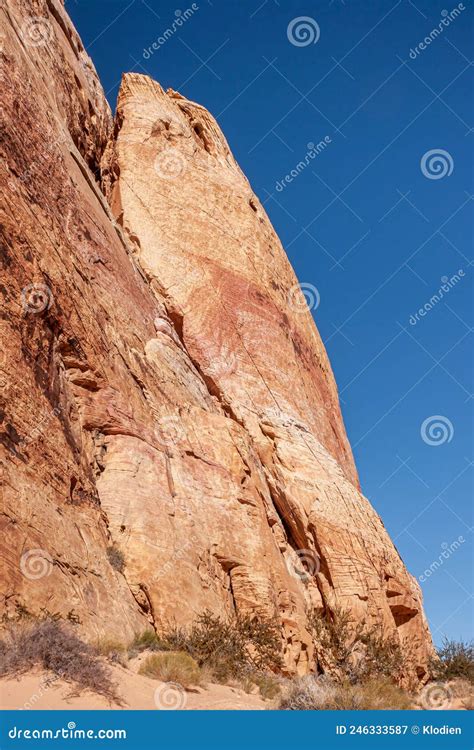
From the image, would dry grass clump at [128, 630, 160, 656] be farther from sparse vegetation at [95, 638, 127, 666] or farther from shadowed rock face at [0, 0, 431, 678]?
sparse vegetation at [95, 638, 127, 666]

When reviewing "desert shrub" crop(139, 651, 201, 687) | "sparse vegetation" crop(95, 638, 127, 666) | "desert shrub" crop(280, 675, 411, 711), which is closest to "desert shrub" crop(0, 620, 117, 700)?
"sparse vegetation" crop(95, 638, 127, 666)

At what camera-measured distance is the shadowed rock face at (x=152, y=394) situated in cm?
1156

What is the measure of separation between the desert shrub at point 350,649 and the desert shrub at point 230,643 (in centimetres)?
195

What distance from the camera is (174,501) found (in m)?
14.4

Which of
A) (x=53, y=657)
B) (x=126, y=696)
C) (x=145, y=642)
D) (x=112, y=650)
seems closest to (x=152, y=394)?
(x=145, y=642)

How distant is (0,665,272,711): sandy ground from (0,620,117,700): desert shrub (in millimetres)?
111

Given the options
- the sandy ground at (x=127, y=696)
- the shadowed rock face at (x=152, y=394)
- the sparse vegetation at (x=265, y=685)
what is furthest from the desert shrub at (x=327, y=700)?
the shadowed rock face at (x=152, y=394)

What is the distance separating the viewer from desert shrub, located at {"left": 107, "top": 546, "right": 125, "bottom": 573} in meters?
12.4

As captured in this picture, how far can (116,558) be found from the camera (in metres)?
12.5

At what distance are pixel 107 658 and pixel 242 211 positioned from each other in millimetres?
19025

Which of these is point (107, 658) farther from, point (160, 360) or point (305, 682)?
point (160, 360)

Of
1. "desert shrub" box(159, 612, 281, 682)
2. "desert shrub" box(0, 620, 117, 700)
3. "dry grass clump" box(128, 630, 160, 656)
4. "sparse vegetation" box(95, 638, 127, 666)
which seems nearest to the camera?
"desert shrub" box(0, 620, 117, 700)

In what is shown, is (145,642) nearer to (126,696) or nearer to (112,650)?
(112,650)

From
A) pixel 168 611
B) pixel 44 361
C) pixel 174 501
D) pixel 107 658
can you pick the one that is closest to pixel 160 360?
pixel 174 501
